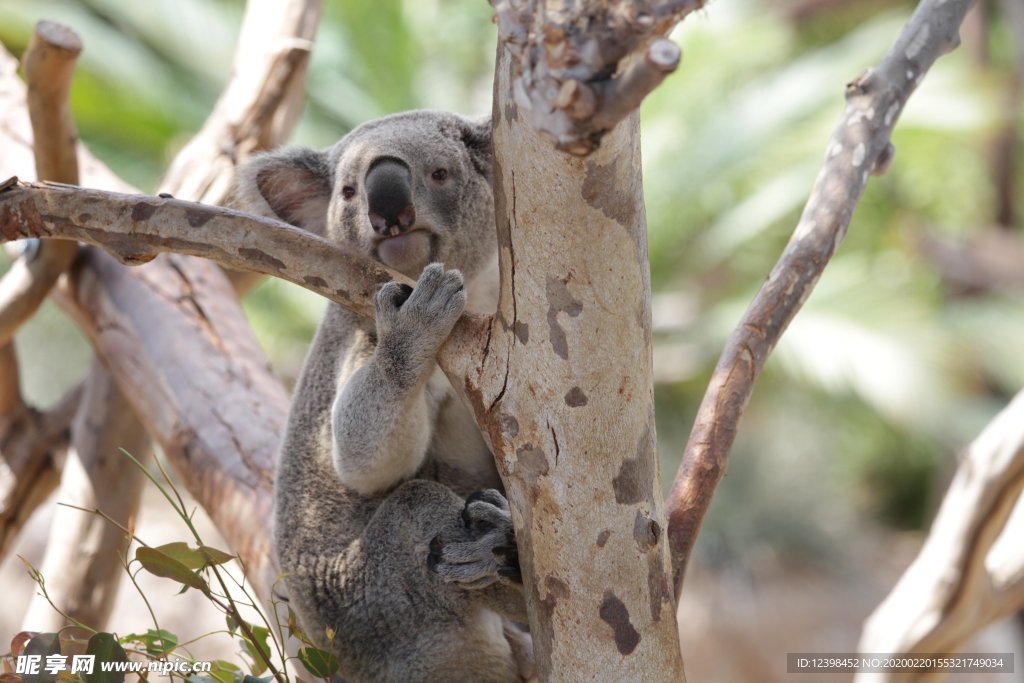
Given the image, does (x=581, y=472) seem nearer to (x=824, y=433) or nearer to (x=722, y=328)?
(x=722, y=328)

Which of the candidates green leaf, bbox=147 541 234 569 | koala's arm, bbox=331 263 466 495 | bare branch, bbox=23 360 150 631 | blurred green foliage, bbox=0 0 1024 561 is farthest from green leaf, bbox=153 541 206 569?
blurred green foliage, bbox=0 0 1024 561

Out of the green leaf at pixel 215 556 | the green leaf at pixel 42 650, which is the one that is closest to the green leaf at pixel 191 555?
the green leaf at pixel 215 556

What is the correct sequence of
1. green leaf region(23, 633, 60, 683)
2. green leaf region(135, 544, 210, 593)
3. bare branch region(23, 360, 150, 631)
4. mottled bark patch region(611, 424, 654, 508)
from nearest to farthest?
mottled bark patch region(611, 424, 654, 508) → green leaf region(23, 633, 60, 683) → green leaf region(135, 544, 210, 593) → bare branch region(23, 360, 150, 631)

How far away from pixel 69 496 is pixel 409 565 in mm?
1940

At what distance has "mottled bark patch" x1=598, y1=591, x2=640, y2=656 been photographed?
195 cm

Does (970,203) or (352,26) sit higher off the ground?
(970,203)

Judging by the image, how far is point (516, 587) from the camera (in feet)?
7.73

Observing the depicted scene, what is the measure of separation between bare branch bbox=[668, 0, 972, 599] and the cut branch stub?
3.95ft

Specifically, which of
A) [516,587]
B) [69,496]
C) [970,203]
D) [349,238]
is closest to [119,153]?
[69,496]

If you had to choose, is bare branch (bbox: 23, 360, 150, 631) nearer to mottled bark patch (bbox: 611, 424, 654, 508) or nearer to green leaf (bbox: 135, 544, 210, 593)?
green leaf (bbox: 135, 544, 210, 593)

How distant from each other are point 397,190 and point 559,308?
0.79 m

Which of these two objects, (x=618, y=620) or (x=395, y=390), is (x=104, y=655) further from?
(x=618, y=620)

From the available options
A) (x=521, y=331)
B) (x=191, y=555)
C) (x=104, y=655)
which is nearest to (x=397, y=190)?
(x=521, y=331)

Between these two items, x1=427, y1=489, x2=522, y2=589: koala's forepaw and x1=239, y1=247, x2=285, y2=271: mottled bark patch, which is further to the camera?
x1=427, y1=489, x2=522, y2=589: koala's forepaw
